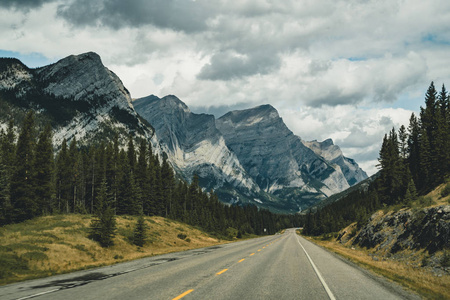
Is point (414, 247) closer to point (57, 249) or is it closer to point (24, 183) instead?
point (57, 249)

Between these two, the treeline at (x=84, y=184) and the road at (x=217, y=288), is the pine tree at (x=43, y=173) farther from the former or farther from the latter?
the road at (x=217, y=288)

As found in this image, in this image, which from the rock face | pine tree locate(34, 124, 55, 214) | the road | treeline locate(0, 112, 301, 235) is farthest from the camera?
pine tree locate(34, 124, 55, 214)

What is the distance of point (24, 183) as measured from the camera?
47156 millimetres

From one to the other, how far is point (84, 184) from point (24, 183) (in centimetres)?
3023

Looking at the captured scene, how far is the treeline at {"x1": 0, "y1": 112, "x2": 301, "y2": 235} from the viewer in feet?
153

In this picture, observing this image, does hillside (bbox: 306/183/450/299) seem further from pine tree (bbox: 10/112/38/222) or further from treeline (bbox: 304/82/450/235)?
pine tree (bbox: 10/112/38/222)

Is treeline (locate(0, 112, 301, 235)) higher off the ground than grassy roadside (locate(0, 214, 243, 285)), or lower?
higher

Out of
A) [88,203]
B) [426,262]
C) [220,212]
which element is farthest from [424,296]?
[220,212]

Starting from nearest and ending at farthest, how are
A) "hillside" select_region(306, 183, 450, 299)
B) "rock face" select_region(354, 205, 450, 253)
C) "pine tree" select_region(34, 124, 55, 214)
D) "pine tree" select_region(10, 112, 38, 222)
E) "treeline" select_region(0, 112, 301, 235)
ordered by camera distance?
"hillside" select_region(306, 183, 450, 299)
"rock face" select_region(354, 205, 450, 253)
"pine tree" select_region(10, 112, 38, 222)
"treeline" select_region(0, 112, 301, 235)
"pine tree" select_region(34, 124, 55, 214)

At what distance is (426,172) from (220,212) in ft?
226

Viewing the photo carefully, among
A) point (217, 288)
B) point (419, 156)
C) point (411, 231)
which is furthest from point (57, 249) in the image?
point (419, 156)

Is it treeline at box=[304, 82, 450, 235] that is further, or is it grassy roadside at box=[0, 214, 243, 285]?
treeline at box=[304, 82, 450, 235]

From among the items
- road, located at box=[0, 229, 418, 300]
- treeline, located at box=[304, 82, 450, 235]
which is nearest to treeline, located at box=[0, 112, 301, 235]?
road, located at box=[0, 229, 418, 300]

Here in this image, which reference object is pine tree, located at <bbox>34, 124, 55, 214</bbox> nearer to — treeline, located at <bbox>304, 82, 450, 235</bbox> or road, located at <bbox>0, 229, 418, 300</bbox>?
road, located at <bbox>0, 229, 418, 300</bbox>
